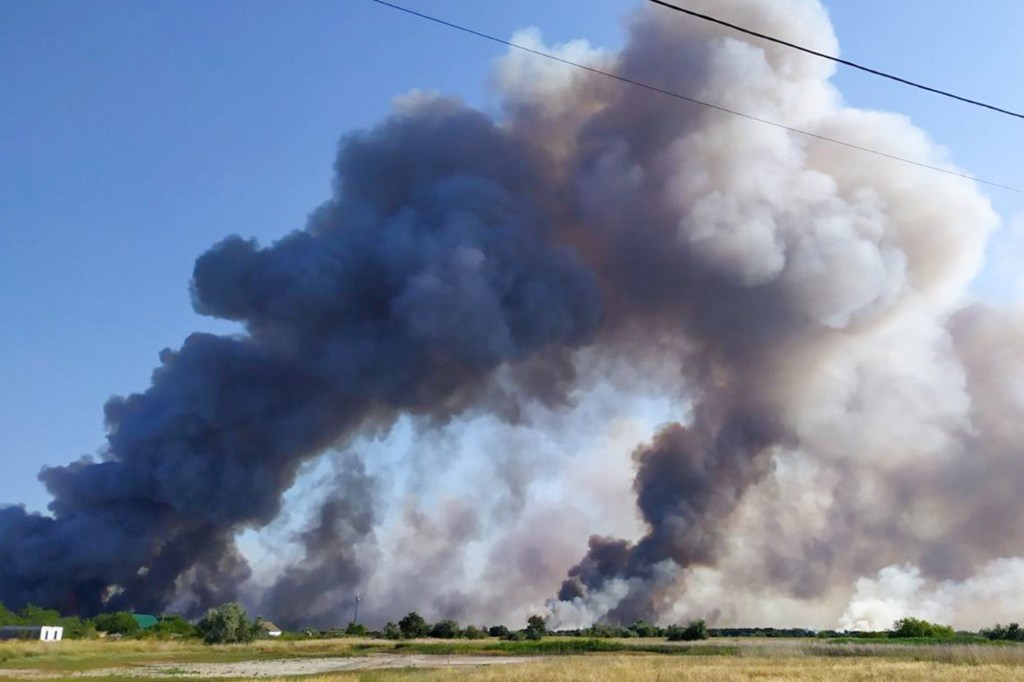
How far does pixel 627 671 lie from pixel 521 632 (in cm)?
9003

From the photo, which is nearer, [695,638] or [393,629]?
[695,638]

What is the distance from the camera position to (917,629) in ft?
384

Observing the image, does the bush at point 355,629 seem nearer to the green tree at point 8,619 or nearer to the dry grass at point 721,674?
the green tree at point 8,619

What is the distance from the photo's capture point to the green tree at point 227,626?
10000 centimetres

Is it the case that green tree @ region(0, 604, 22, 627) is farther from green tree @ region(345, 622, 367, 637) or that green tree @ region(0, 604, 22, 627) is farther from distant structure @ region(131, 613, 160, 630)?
green tree @ region(345, 622, 367, 637)

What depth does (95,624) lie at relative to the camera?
104875mm

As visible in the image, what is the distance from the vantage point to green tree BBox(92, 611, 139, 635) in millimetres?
105325

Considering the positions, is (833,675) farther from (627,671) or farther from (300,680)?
(300,680)

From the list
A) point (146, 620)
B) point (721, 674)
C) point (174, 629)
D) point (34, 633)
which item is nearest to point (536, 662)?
point (721, 674)

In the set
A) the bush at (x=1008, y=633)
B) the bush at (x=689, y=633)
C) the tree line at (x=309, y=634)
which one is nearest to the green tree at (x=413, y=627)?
the tree line at (x=309, y=634)

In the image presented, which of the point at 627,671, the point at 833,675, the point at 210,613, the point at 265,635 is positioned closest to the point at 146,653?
the point at 210,613

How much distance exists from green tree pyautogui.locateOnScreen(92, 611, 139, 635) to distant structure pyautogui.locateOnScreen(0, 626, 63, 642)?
35.6ft

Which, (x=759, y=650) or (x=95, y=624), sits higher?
(x=95, y=624)

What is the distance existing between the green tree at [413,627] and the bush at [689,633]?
1578 inches
